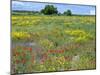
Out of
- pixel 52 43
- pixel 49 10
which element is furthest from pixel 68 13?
pixel 52 43

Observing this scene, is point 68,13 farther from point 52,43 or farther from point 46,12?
point 52,43

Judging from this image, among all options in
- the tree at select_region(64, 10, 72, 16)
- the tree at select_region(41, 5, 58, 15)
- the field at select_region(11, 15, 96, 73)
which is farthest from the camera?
the tree at select_region(64, 10, 72, 16)

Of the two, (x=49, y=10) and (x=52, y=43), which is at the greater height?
(x=49, y=10)

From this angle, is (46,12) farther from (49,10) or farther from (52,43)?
(52,43)

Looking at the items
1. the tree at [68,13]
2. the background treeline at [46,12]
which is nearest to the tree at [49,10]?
the background treeline at [46,12]

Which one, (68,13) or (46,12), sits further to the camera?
(68,13)

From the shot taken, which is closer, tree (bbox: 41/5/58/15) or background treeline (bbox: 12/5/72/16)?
background treeline (bbox: 12/5/72/16)

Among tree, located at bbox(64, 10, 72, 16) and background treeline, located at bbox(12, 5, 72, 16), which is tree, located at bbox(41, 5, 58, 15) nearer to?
background treeline, located at bbox(12, 5, 72, 16)

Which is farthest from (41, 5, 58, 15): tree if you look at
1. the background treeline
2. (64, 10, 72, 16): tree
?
(64, 10, 72, 16): tree

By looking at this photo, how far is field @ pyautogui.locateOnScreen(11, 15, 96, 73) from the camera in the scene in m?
2.77

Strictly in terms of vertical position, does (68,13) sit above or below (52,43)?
above

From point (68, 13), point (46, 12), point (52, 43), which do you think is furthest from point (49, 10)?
point (52, 43)

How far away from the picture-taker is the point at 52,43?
291cm

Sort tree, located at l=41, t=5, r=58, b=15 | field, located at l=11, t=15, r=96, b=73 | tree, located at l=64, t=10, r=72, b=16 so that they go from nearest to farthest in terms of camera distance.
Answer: field, located at l=11, t=15, r=96, b=73, tree, located at l=41, t=5, r=58, b=15, tree, located at l=64, t=10, r=72, b=16
